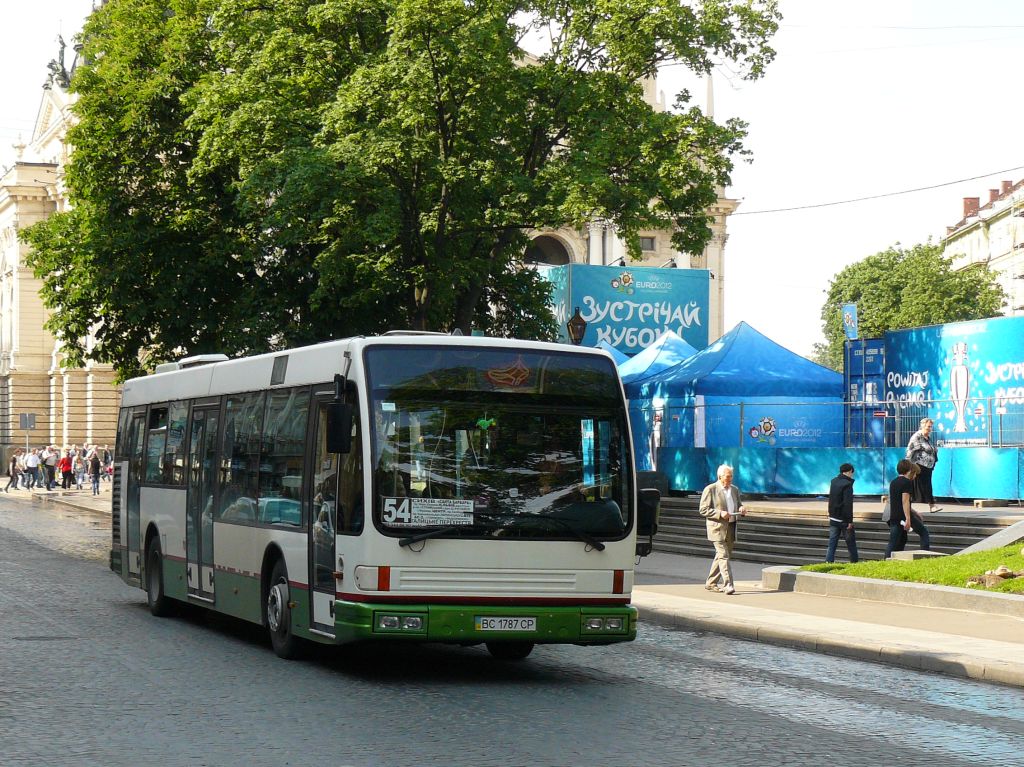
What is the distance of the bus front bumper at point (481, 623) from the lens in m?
11.3

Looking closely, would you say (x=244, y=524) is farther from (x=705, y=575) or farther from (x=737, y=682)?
(x=705, y=575)

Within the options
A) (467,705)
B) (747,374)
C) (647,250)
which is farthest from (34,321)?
(467,705)

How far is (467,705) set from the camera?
34.2 feet

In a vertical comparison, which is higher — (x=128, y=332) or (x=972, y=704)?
(x=128, y=332)

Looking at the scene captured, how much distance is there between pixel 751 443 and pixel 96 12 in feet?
57.4

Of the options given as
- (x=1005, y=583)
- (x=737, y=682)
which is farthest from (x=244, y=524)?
(x=1005, y=583)

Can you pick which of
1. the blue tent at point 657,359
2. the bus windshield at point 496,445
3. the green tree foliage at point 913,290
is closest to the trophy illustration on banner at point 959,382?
the blue tent at point 657,359

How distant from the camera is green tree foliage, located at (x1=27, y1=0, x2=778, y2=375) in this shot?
2702cm

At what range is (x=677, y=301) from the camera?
144 ft

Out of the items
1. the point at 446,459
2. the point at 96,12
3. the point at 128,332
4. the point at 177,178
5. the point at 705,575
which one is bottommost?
the point at 705,575

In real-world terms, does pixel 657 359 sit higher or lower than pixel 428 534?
higher

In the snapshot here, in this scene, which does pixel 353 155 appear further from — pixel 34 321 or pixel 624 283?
pixel 34 321

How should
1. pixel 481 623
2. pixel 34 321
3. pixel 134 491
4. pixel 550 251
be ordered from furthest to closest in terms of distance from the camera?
pixel 34 321 → pixel 550 251 → pixel 134 491 → pixel 481 623

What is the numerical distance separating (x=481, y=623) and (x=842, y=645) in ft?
14.5
